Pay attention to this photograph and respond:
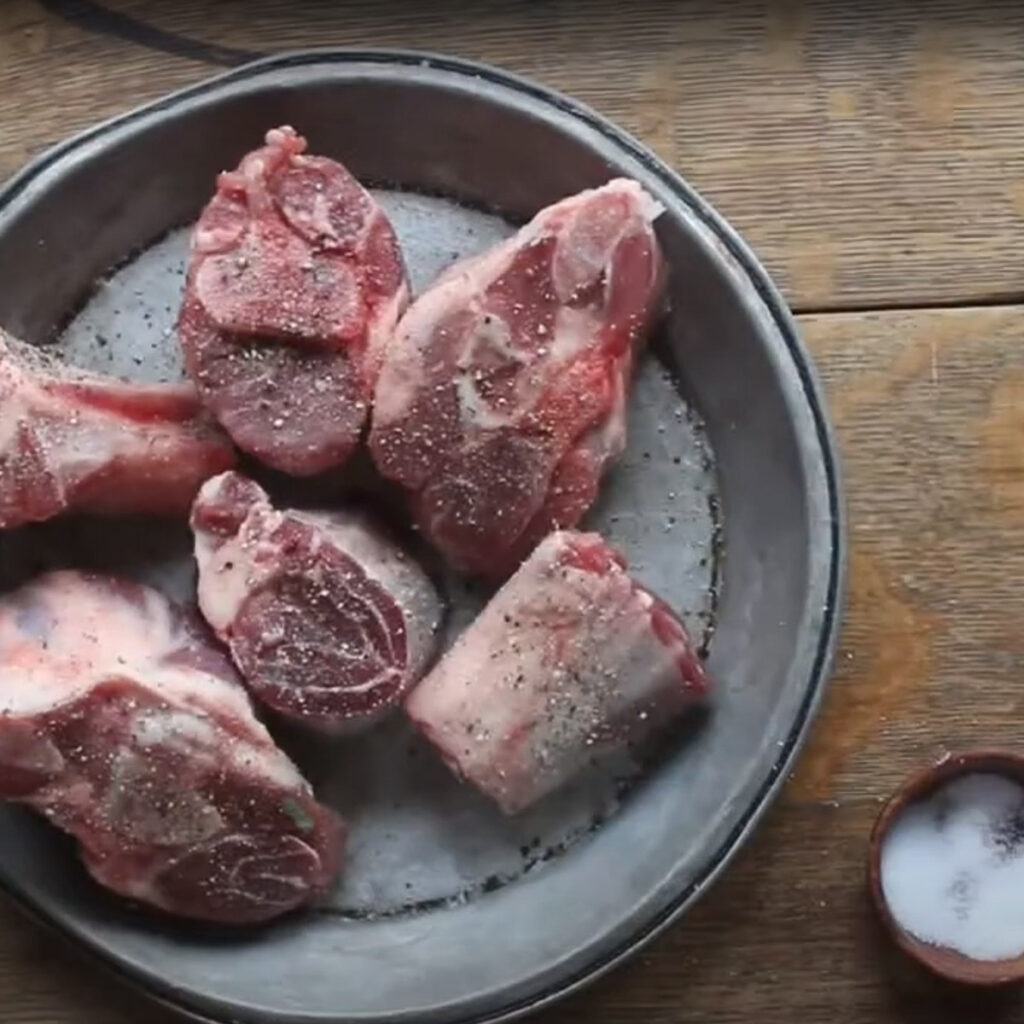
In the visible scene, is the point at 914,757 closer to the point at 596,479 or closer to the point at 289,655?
the point at 596,479

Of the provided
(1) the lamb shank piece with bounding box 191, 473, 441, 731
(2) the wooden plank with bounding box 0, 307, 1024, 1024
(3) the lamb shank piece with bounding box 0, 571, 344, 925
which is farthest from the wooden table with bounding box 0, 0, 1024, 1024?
(1) the lamb shank piece with bounding box 191, 473, 441, 731

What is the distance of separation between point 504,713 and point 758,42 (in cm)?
61

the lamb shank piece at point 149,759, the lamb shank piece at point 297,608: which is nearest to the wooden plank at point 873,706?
the lamb shank piece at point 149,759

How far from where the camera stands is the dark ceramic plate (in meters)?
1.50

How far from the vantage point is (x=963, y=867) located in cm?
153

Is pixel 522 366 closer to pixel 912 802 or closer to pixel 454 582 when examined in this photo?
pixel 454 582

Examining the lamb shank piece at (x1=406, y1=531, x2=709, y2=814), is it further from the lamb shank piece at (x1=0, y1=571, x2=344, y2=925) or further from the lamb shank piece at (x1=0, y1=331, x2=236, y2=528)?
the lamb shank piece at (x1=0, y1=331, x2=236, y2=528)

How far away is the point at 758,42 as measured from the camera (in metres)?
1.61

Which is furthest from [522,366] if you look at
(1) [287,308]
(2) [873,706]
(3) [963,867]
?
(3) [963,867]

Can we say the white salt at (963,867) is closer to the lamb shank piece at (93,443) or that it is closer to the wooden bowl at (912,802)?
the wooden bowl at (912,802)

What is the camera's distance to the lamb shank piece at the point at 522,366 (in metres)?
1.45

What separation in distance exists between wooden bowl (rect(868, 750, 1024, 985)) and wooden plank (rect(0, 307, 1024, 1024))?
6cm

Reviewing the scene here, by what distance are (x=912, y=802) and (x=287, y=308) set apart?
2.07 ft

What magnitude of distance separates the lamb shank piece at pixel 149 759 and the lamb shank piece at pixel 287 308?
18cm
